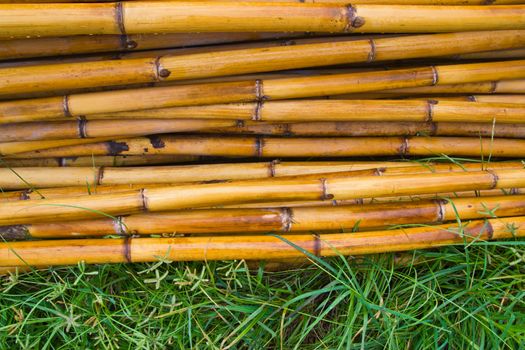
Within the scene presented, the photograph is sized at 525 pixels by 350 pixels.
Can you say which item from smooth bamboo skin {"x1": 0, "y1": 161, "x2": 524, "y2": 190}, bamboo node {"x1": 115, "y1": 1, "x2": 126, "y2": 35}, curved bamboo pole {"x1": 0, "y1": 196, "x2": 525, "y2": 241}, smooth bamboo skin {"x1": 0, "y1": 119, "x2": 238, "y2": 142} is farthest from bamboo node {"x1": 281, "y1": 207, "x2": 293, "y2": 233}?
bamboo node {"x1": 115, "y1": 1, "x2": 126, "y2": 35}

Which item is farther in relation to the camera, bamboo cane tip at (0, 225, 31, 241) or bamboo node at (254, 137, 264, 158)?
bamboo node at (254, 137, 264, 158)

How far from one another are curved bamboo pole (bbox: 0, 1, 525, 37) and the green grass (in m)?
0.47

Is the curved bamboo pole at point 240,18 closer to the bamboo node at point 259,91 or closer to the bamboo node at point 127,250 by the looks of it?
the bamboo node at point 259,91

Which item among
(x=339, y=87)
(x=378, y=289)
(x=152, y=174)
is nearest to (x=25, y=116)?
(x=152, y=174)

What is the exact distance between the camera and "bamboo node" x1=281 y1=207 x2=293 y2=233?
1038 mm

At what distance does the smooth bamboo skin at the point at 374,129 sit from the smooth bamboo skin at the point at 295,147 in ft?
0.05

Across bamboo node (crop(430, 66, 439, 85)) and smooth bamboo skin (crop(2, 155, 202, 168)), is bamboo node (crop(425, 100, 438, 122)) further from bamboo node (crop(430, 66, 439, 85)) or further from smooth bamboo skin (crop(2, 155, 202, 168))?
smooth bamboo skin (crop(2, 155, 202, 168))

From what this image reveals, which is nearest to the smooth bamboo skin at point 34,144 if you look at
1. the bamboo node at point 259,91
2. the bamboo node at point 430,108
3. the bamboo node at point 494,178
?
the bamboo node at point 259,91

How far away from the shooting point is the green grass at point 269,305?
103 cm

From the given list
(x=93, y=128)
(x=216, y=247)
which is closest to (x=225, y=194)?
(x=216, y=247)

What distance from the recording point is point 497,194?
1.10 m

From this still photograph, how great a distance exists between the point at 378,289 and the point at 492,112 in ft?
1.53

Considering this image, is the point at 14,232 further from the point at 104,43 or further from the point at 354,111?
the point at 354,111

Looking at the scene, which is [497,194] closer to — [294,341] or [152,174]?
[294,341]
